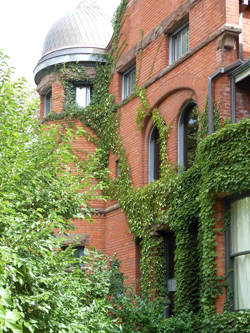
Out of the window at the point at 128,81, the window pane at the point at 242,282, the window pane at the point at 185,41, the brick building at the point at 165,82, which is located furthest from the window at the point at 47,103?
the window pane at the point at 242,282

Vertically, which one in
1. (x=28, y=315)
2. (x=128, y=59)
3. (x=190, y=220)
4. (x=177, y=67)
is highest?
(x=128, y=59)

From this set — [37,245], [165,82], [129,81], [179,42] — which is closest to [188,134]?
[165,82]

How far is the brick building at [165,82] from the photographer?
41.7ft

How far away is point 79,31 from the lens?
72.1 feet

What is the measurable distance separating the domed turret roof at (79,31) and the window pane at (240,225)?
1105 cm

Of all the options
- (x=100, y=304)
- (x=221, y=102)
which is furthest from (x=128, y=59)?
(x=100, y=304)

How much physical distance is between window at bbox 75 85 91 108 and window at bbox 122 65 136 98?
2073mm

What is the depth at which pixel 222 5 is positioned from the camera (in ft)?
46.5

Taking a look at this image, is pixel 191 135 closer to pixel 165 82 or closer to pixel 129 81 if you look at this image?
pixel 165 82

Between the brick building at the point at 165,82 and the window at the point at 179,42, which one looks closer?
the brick building at the point at 165,82

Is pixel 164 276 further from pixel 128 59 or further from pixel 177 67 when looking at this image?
pixel 128 59

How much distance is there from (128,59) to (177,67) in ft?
11.2

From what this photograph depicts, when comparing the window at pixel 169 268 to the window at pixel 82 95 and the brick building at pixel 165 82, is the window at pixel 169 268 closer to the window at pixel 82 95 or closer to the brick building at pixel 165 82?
the brick building at pixel 165 82

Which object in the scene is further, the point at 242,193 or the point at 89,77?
the point at 89,77
